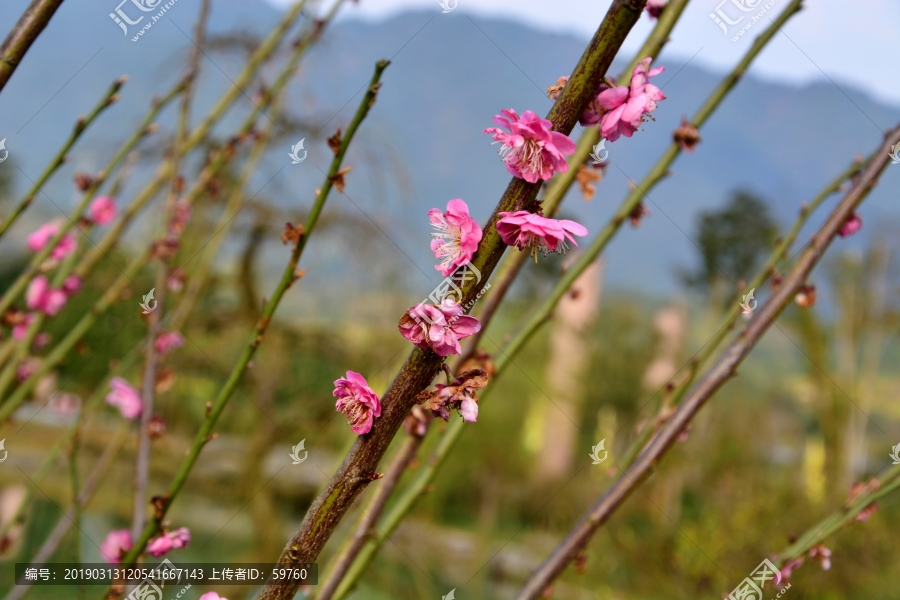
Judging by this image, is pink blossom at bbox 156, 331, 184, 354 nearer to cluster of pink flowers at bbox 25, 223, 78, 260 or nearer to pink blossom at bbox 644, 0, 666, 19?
cluster of pink flowers at bbox 25, 223, 78, 260

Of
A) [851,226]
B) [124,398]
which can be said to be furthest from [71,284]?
[851,226]

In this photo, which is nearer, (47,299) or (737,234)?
(47,299)

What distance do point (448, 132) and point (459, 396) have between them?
7.13 metres

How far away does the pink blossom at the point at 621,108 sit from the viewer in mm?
317

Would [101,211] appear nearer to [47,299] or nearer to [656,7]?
[47,299]

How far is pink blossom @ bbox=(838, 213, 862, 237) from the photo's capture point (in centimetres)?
65

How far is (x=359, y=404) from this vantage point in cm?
31

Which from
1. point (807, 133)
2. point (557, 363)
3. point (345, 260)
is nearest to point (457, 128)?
point (557, 363)

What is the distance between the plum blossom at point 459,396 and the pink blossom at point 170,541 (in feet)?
1.12

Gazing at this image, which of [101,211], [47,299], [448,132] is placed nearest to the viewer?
[47,299]

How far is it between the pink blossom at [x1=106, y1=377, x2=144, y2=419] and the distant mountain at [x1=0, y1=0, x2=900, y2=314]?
43.2 inches

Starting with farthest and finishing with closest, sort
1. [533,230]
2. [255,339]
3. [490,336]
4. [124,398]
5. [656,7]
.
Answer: [490,336] → [124,398] → [656,7] → [255,339] → [533,230]

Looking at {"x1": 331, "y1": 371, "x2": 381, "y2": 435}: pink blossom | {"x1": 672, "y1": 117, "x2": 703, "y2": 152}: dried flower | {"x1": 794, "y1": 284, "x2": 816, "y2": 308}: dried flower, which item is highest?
{"x1": 672, "y1": 117, "x2": 703, "y2": 152}: dried flower

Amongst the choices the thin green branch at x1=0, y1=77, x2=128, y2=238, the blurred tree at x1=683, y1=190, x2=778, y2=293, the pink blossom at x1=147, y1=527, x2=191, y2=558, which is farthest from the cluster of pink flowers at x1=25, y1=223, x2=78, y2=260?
the blurred tree at x1=683, y1=190, x2=778, y2=293
